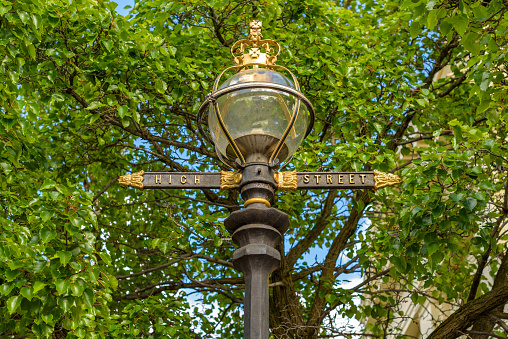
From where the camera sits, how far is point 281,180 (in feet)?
11.6

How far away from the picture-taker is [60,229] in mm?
7352

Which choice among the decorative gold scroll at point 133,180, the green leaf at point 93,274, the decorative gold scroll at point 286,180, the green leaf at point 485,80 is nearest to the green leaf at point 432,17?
the green leaf at point 485,80

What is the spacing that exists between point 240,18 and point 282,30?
649mm

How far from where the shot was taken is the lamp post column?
3.08 meters

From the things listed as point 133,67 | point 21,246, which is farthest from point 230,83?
point 133,67

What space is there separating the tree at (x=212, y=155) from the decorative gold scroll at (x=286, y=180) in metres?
2.05

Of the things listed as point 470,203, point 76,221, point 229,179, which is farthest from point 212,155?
point 229,179

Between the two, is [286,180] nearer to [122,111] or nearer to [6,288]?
[6,288]

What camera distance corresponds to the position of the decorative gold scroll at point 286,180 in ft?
11.5

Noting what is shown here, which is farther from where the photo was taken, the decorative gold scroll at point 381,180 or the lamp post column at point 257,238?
the decorative gold scroll at point 381,180

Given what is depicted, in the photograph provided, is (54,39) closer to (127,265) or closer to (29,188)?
(29,188)

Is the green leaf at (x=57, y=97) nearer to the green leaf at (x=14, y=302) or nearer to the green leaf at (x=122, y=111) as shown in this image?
the green leaf at (x=122, y=111)

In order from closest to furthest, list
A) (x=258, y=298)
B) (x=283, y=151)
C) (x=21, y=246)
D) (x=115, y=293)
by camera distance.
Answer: (x=258, y=298), (x=283, y=151), (x=21, y=246), (x=115, y=293)

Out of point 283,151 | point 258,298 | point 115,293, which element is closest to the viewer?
point 258,298
